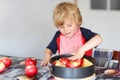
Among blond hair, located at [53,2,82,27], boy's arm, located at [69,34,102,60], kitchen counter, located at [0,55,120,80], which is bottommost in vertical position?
kitchen counter, located at [0,55,120,80]

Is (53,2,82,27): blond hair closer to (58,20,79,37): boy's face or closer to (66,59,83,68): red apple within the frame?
(58,20,79,37): boy's face

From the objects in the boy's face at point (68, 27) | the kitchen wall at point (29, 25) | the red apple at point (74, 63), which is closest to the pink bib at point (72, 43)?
the boy's face at point (68, 27)

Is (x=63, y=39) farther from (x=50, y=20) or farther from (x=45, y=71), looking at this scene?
(x=50, y=20)

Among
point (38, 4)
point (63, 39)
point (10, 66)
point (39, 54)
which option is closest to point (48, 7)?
point (38, 4)

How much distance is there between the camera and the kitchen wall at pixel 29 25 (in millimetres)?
2713

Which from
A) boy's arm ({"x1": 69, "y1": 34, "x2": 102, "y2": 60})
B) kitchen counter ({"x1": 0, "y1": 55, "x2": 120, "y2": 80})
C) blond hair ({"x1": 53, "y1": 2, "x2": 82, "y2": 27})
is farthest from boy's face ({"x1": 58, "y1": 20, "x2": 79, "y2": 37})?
kitchen counter ({"x1": 0, "y1": 55, "x2": 120, "y2": 80})

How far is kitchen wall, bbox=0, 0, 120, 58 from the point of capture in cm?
271

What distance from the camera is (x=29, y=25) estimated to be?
3.02 metres

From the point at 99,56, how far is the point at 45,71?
0.42 m

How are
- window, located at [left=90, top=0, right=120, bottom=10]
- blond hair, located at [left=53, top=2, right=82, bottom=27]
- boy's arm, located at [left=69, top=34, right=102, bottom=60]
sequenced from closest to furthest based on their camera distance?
boy's arm, located at [left=69, top=34, right=102, bottom=60] → blond hair, located at [left=53, top=2, right=82, bottom=27] → window, located at [left=90, top=0, right=120, bottom=10]

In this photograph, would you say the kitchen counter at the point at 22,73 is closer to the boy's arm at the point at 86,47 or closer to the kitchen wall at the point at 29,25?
the boy's arm at the point at 86,47

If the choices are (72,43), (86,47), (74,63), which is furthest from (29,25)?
(74,63)

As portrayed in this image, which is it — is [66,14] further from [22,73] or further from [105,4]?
[105,4]

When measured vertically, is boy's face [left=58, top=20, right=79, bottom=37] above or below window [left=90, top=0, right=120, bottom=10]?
below
